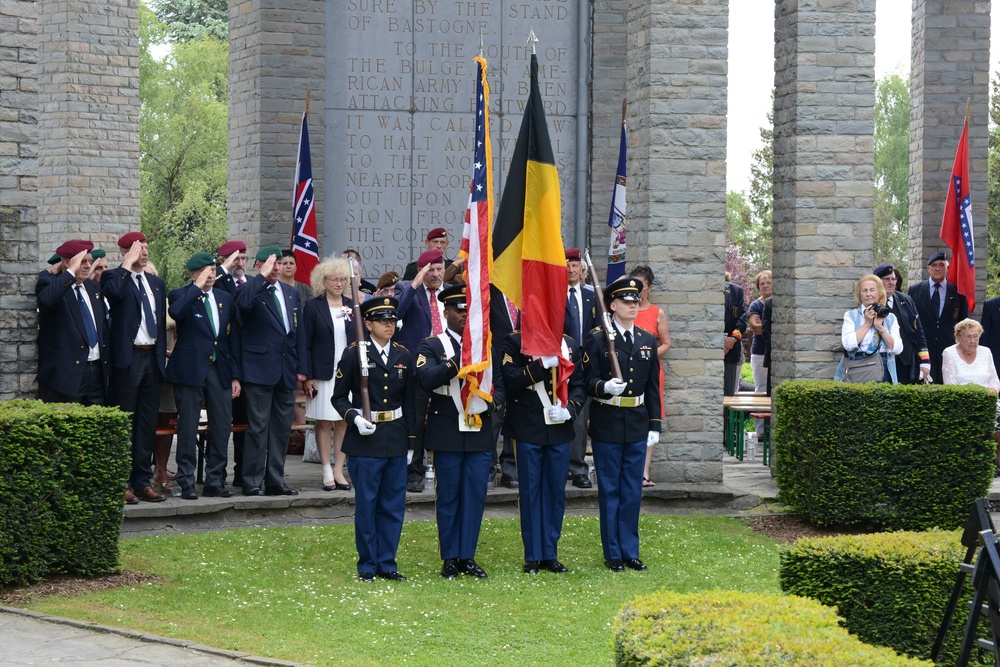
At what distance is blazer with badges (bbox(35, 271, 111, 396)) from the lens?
10164 millimetres

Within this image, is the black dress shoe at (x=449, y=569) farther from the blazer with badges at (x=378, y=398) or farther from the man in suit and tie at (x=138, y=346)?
the man in suit and tie at (x=138, y=346)

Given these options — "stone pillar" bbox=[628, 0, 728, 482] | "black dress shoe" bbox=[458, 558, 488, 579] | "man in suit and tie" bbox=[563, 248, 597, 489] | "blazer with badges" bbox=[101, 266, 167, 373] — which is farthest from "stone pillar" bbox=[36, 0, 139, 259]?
"black dress shoe" bbox=[458, 558, 488, 579]

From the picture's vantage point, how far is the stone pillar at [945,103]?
18.5 m

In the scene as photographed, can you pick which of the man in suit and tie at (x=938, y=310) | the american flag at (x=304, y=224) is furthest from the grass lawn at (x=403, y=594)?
the man in suit and tie at (x=938, y=310)

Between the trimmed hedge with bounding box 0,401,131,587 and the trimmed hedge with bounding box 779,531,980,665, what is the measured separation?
4.43 m

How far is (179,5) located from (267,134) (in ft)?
130

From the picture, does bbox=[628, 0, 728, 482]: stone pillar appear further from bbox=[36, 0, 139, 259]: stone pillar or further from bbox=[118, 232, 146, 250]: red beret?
bbox=[36, 0, 139, 259]: stone pillar

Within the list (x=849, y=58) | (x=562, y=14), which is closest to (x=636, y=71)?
(x=849, y=58)

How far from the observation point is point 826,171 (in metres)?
12.6

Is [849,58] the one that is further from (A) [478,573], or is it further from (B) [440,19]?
(A) [478,573]

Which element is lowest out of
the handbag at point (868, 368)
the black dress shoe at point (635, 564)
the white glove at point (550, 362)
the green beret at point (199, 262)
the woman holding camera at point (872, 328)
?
the black dress shoe at point (635, 564)

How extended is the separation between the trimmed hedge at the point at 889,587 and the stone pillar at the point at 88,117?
13213 mm

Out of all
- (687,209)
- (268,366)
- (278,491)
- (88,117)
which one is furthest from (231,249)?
(88,117)

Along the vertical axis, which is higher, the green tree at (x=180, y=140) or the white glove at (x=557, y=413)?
the green tree at (x=180, y=140)
